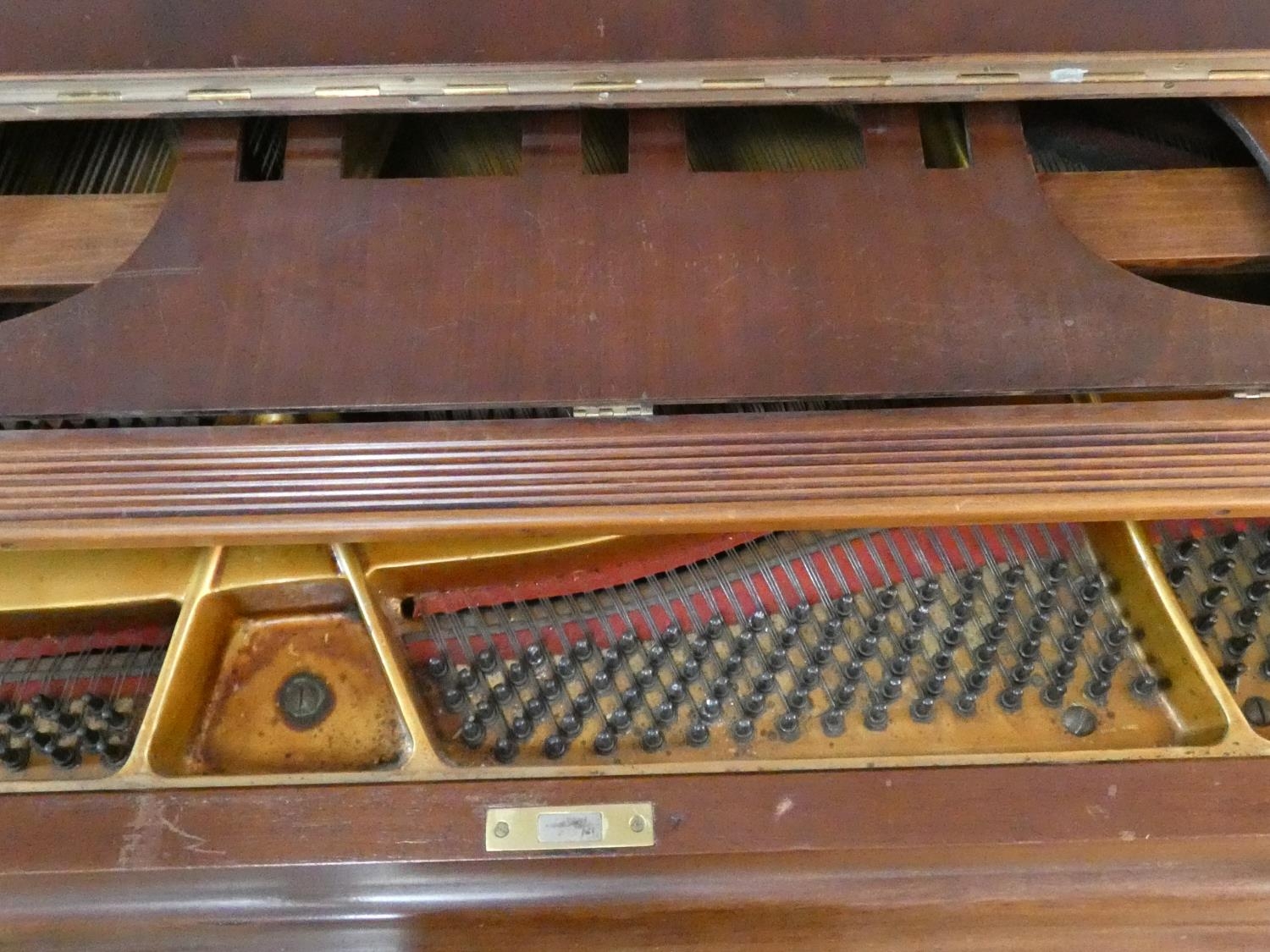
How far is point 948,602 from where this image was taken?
65.4 inches

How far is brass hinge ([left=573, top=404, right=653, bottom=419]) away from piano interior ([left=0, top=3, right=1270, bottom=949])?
0.01 metres

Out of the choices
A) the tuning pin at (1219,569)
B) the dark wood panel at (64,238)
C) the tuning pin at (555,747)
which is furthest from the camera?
the tuning pin at (1219,569)

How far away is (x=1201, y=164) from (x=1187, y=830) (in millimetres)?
1128

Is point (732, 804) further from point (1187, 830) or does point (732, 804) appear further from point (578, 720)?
point (1187, 830)

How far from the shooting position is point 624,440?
1.35 meters

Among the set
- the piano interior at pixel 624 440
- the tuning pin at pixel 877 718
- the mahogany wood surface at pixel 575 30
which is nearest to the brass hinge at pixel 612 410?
the piano interior at pixel 624 440

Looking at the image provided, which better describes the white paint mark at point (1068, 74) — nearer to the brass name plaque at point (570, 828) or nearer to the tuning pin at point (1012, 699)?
the tuning pin at point (1012, 699)

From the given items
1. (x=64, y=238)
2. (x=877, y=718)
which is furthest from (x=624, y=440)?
(x=64, y=238)

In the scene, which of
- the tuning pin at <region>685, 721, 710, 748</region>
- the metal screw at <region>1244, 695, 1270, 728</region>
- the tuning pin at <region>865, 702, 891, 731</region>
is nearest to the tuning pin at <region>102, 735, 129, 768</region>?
the tuning pin at <region>685, 721, 710, 748</region>

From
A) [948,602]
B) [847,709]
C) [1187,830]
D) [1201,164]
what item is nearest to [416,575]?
[847,709]

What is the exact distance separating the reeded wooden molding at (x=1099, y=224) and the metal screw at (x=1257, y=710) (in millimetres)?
719

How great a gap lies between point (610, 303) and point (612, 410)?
0.16 m

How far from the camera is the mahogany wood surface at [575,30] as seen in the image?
136 cm

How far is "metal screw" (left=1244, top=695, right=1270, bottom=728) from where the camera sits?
158 centimetres
